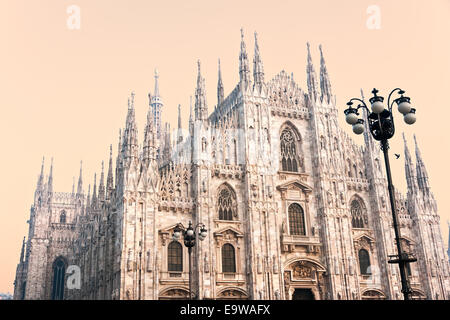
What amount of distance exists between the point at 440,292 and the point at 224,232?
66.1 ft

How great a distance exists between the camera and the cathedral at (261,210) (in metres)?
34.4

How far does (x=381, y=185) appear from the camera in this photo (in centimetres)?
4278

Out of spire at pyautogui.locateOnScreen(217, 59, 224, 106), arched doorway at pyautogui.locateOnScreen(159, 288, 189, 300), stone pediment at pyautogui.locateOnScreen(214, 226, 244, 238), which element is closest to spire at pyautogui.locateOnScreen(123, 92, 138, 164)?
stone pediment at pyautogui.locateOnScreen(214, 226, 244, 238)

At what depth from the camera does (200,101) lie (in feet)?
129

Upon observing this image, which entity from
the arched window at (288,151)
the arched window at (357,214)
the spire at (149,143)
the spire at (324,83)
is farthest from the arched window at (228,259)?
the spire at (324,83)

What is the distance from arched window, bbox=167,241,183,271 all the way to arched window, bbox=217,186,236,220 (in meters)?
4.33

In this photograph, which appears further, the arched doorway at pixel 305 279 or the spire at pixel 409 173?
the spire at pixel 409 173

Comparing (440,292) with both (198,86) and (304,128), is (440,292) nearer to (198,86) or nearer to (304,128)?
(304,128)

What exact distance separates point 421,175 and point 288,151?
13.5 meters

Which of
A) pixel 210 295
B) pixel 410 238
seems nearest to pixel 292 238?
pixel 210 295

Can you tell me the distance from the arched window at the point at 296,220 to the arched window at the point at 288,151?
345 cm

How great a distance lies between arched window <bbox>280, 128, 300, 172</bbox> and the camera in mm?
41906

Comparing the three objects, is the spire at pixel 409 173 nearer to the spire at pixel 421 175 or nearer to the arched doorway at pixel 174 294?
the spire at pixel 421 175

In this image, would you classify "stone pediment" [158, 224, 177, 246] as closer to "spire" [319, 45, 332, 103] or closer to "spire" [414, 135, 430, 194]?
"spire" [319, 45, 332, 103]
